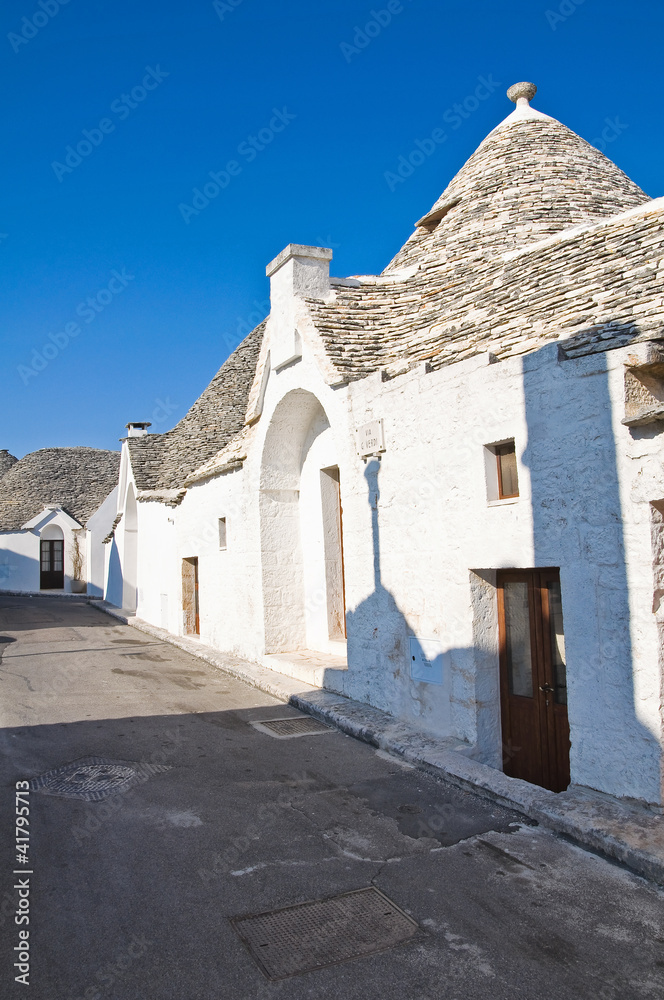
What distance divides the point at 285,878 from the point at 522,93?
12811mm

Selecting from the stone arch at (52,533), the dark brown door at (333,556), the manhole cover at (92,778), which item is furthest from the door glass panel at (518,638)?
the stone arch at (52,533)

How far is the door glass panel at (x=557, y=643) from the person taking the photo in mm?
6148

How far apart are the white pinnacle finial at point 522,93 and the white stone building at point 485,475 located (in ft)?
0.18

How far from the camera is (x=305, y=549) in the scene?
11.8m

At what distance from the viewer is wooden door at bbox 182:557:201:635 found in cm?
1641

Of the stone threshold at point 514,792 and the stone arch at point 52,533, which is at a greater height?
the stone arch at point 52,533

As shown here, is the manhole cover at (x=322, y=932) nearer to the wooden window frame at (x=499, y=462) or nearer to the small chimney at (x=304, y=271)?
the wooden window frame at (x=499, y=462)

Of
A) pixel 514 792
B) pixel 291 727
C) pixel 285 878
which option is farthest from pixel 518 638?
pixel 285 878

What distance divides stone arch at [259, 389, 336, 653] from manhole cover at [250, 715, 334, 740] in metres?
2.92

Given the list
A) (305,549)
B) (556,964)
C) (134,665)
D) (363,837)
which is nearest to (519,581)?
(363,837)

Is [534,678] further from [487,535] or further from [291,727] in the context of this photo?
[291,727]

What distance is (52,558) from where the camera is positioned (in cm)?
3791

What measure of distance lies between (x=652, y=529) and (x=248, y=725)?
5.07m

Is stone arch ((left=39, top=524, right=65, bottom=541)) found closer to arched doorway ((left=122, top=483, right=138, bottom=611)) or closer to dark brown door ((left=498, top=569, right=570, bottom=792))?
arched doorway ((left=122, top=483, right=138, bottom=611))
